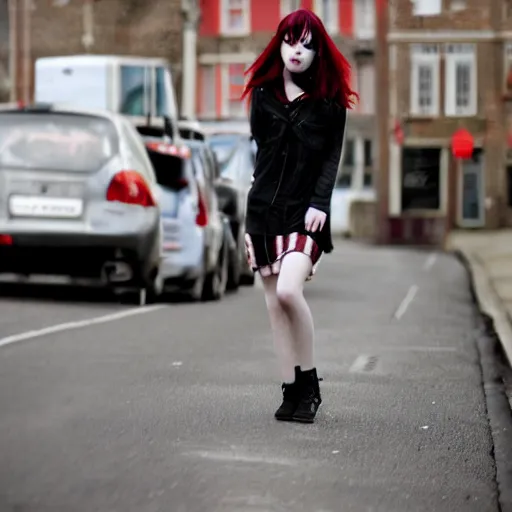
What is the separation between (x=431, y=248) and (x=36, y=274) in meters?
30.9

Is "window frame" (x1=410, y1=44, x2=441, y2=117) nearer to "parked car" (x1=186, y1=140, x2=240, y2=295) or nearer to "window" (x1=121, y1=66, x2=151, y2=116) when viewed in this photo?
"window" (x1=121, y1=66, x2=151, y2=116)

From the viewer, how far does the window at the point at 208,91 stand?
60750 mm

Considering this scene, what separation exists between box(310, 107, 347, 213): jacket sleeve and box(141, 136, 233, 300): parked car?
7.95 meters

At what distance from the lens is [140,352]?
411 inches

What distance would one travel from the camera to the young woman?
24.0 feet

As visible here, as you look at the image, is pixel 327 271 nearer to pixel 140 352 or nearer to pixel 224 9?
pixel 140 352

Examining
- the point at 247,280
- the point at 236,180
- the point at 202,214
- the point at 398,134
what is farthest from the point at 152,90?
the point at 398,134

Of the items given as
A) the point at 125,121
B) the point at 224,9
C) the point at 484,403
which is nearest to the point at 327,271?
the point at 125,121

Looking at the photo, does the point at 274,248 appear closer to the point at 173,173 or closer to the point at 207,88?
the point at 173,173

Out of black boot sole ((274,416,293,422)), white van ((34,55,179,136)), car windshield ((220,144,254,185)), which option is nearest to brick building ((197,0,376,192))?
white van ((34,55,179,136))

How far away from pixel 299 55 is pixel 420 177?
4980cm

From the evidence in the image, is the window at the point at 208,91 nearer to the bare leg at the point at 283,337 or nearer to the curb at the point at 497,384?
the curb at the point at 497,384

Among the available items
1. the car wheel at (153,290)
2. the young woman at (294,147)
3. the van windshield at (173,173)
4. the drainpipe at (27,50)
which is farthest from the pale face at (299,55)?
the drainpipe at (27,50)

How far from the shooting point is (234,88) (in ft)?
199
